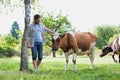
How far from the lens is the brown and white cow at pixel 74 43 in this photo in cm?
1675

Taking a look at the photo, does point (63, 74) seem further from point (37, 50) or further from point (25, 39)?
point (25, 39)

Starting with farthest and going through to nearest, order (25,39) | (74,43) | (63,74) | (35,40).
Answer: (74,43) < (25,39) < (35,40) < (63,74)

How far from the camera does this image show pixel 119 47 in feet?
59.6

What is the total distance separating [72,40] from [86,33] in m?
2.61

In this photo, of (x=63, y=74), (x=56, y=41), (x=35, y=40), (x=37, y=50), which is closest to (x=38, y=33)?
(x=35, y=40)

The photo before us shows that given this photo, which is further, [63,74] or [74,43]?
[74,43]

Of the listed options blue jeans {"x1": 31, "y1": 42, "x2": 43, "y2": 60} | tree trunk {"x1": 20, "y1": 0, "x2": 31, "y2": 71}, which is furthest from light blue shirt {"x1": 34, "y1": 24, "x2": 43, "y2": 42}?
tree trunk {"x1": 20, "y1": 0, "x2": 31, "y2": 71}

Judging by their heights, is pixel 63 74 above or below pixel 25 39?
below

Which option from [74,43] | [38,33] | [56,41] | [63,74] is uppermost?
[38,33]

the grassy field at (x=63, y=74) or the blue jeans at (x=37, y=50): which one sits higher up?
the blue jeans at (x=37, y=50)

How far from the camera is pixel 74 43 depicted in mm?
17500

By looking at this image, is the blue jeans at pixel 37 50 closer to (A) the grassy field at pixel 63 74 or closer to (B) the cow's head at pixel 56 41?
(A) the grassy field at pixel 63 74

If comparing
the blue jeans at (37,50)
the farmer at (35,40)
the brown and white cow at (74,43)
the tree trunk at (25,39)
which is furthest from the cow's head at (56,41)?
the tree trunk at (25,39)

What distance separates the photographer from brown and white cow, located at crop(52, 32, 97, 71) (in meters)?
16.7
